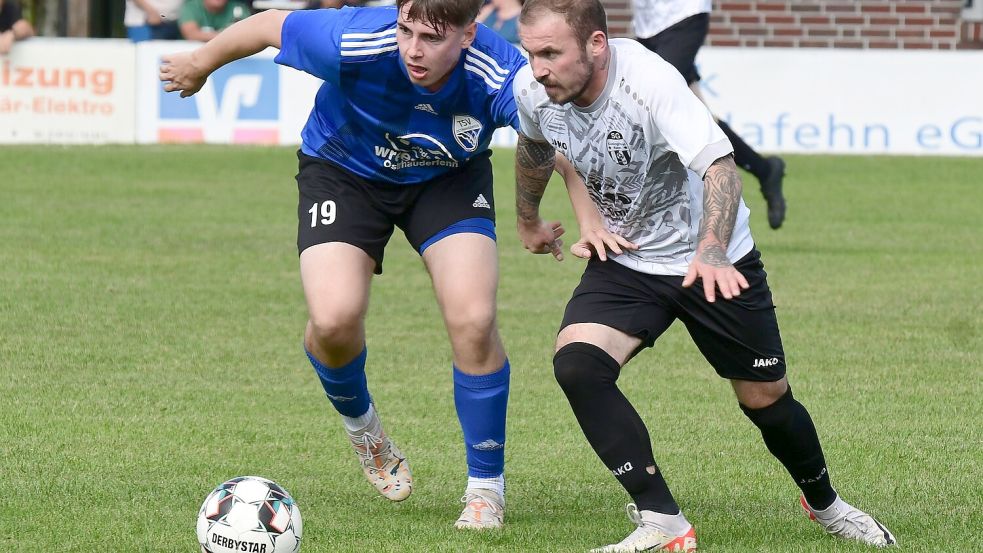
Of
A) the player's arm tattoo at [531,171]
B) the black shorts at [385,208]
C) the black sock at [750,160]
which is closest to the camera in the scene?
the player's arm tattoo at [531,171]

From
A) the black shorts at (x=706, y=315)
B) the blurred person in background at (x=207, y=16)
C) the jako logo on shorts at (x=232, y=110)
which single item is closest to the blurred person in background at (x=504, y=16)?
the jako logo on shorts at (x=232, y=110)

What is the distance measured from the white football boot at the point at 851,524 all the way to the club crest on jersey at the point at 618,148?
131cm

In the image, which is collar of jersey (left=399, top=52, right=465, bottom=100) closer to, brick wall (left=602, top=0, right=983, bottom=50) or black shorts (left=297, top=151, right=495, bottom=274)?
black shorts (left=297, top=151, right=495, bottom=274)

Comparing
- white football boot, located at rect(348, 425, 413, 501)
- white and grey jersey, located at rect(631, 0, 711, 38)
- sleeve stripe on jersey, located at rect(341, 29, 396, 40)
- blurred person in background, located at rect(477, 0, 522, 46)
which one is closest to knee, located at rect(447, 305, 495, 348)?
white football boot, located at rect(348, 425, 413, 501)

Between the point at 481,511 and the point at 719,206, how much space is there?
138cm

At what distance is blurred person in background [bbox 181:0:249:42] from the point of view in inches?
735

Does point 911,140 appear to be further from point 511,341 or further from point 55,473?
point 55,473

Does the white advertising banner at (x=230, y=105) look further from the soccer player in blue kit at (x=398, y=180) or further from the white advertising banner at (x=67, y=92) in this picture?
the soccer player in blue kit at (x=398, y=180)

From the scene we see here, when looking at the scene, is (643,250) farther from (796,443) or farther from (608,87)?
(796,443)

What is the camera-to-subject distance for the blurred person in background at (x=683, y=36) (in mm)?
11445

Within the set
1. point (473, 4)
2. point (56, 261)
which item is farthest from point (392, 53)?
point (56, 261)

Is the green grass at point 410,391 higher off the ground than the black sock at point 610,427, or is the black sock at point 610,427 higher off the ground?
the black sock at point 610,427

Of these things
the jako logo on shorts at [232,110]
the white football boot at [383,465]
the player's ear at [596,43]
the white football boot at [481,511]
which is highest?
the player's ear at [596,43]

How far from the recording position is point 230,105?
18.1 meters
